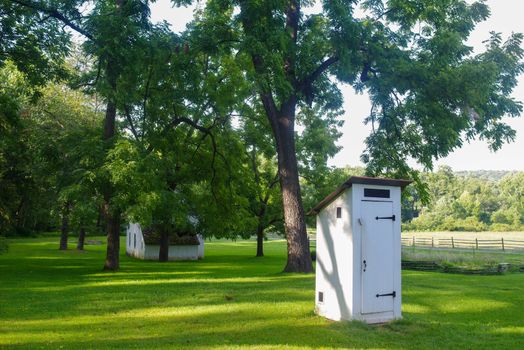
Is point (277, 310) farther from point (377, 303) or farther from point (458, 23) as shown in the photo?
point (458, 23)

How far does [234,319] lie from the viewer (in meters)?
10.1

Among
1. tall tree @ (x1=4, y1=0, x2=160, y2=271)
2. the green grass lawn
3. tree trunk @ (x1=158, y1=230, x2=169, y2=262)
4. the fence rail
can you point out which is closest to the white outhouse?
the green grass lawn

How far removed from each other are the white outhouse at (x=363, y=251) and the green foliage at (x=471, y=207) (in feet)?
257

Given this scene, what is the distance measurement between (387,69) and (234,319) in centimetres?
1237

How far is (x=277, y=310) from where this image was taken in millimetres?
11086

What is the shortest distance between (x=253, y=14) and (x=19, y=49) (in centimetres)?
994

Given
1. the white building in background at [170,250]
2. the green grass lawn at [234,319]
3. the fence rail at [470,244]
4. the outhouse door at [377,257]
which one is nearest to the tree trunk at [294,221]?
the green grass lawn at [234,319]

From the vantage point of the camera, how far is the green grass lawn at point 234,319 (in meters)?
8.28

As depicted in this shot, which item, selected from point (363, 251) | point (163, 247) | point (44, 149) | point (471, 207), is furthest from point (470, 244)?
point (471, 207)

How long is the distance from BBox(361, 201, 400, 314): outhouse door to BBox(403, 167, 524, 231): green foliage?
257ft

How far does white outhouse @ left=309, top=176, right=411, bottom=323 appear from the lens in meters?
9.27

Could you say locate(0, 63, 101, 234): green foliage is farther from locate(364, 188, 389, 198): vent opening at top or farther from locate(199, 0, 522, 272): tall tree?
locate(364, 188, 389, 198): vent opening at top

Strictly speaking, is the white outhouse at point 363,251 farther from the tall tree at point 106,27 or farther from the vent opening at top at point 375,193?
the tall tree at point 106,27

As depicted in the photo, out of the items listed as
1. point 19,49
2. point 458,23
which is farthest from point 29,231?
point 458,23
